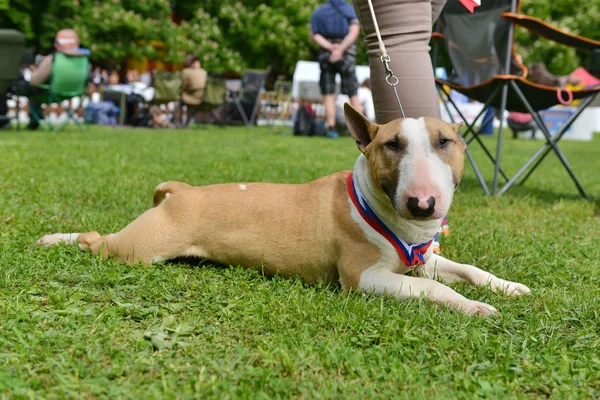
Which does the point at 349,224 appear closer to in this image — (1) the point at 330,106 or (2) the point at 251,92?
(1) the point at 330,106

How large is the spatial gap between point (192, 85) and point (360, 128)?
13282 millimetres

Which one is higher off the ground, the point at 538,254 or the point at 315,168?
the point at 538,254

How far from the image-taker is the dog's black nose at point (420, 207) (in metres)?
2.02

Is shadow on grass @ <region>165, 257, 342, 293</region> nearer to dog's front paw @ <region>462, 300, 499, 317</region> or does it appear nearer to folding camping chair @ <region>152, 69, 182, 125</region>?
dog's front paw @ <region>462, 300, 499, 317</region>

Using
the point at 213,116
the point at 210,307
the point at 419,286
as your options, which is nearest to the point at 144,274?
the point at 210,307

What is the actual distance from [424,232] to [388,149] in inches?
15.3

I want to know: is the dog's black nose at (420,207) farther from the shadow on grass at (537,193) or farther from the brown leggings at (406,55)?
the shadow on grass at (537,193)

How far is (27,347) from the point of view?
70.5 inches

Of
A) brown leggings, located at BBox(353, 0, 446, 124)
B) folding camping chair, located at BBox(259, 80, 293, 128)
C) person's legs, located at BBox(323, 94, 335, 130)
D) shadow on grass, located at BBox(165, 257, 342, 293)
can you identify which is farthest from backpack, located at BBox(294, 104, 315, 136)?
shadow on grass, located at BBox(165, 257, 342, 293)

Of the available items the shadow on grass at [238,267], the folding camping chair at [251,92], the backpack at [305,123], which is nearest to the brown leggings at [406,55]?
the shadow on grass at [238,267]

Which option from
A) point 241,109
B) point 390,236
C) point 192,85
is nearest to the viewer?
point 390,236

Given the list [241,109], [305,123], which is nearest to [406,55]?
[305,123]

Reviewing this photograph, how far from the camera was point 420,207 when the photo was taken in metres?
2.03

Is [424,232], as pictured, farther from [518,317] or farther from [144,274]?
[144,274]
